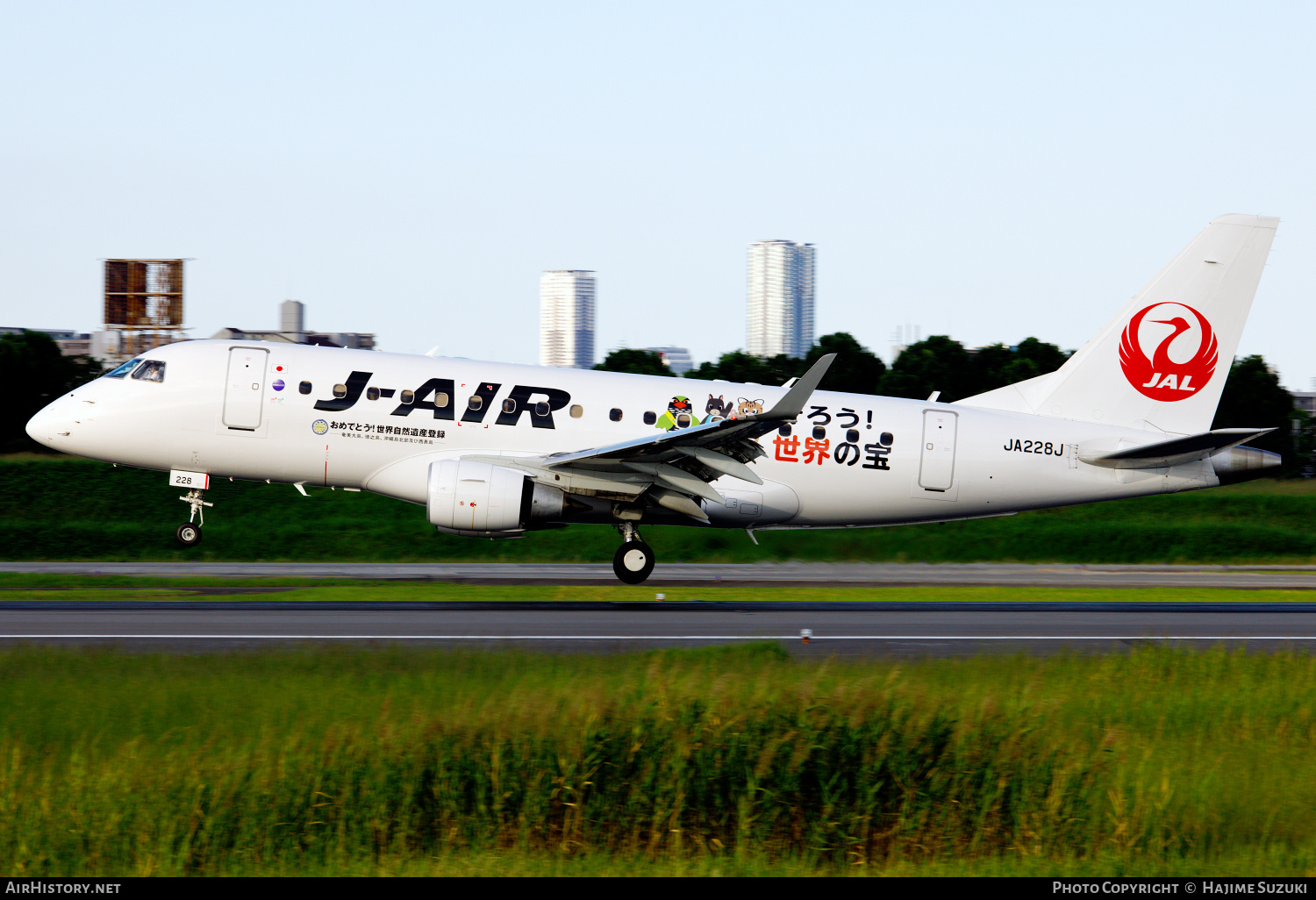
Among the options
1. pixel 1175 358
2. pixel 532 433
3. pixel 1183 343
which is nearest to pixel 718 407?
pixel 532 433

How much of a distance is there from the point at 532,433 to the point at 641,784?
13950 mm

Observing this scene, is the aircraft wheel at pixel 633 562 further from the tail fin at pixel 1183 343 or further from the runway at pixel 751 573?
the tail fin at pixel 1183 343

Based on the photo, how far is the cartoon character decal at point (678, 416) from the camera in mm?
22125

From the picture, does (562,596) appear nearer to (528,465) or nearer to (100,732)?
(528,465)

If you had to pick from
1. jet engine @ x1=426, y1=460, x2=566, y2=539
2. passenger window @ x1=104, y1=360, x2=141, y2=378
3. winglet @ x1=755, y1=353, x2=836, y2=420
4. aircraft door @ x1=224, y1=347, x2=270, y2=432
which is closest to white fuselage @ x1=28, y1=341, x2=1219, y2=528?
aircraft door @ x1=224, y1=347, x2=270, y2=432

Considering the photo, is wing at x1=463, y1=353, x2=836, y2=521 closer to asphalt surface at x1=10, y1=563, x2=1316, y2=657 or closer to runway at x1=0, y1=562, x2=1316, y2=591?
asphalt surface at x1=10, y1=563, x2=1316, y2=657

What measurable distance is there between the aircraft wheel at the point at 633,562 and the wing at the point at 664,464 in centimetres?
103

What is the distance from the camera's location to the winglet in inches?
728

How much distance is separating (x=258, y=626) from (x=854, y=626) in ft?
27.4

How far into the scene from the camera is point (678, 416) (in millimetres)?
22234

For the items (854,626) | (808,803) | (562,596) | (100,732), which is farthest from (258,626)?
(808,803)

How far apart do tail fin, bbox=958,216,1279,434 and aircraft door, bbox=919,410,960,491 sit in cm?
227

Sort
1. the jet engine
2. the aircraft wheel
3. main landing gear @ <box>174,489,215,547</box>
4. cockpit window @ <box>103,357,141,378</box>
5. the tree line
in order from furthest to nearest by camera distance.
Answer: the tree line < the aircraft wheel < cockpit window @ <box>103,357,141,378</box> < main landing gear @ <box>174,489,215,547</box> < the jet engine
